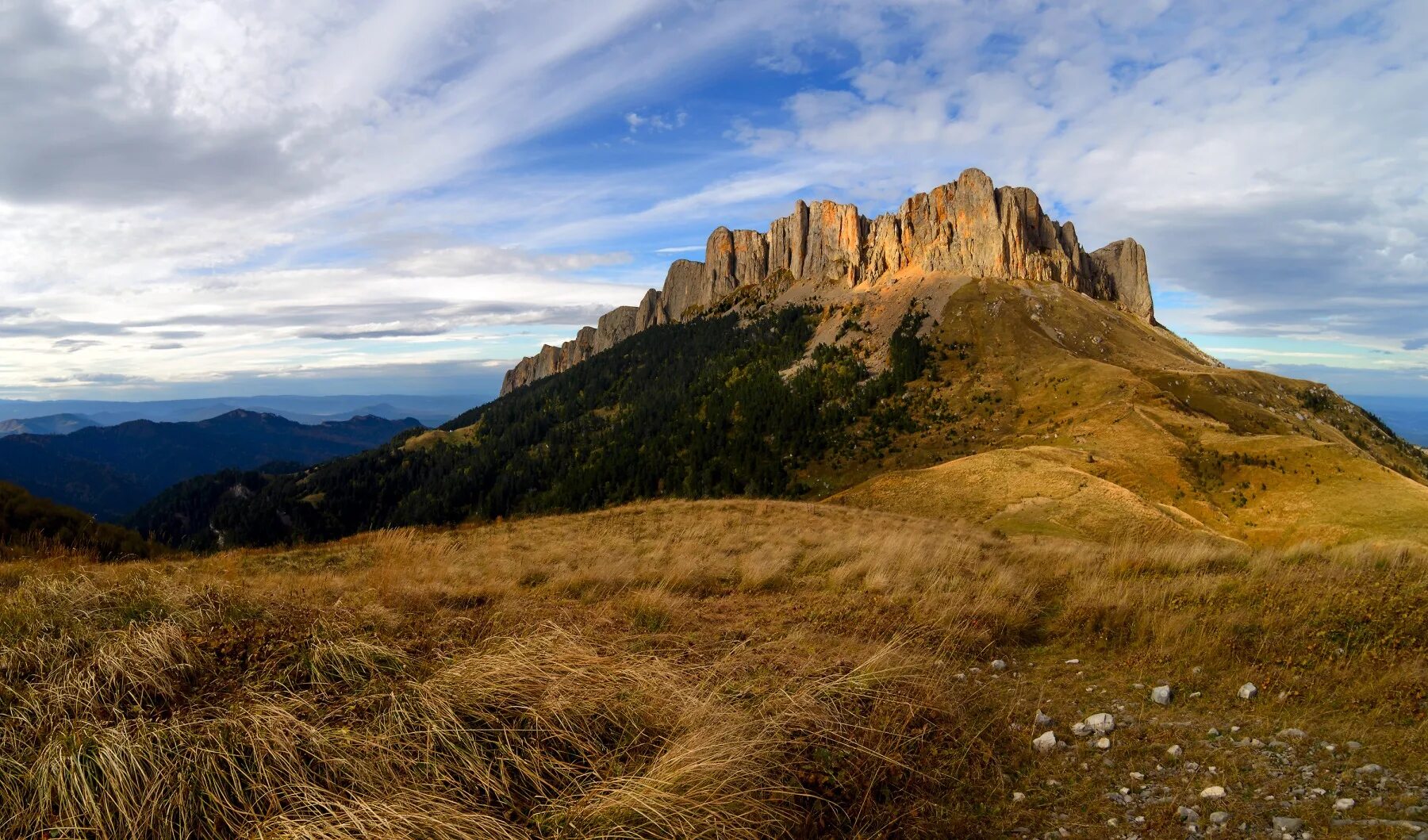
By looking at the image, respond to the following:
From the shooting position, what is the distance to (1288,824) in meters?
3.38

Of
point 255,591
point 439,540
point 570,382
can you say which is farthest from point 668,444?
point 255,591

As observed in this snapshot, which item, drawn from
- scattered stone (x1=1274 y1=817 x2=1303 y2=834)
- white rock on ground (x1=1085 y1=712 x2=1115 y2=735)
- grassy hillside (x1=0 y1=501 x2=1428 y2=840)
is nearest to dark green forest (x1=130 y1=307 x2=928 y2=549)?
grassy hillside (x1=0 y1=501 x2=1428 y2=840)

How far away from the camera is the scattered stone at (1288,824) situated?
3.35 m

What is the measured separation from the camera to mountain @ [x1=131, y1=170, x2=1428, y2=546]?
34.0 meters

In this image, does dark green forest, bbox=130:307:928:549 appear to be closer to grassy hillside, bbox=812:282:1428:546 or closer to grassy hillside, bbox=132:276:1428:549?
grassy hillside, bbox=132:276:1428:549

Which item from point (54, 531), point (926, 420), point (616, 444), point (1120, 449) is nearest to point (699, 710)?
point (54, 531)

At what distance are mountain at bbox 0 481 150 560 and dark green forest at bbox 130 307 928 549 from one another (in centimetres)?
5507

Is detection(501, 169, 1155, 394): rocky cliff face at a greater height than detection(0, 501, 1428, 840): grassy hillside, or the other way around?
detection(501, 169, 1155, 394): rocky cliff face

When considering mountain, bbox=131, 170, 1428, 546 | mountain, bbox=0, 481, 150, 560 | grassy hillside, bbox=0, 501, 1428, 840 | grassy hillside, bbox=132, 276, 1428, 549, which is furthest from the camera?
mountain, bbox=131, 170, 1428, 546

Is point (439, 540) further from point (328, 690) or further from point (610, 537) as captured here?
point (328, 690)

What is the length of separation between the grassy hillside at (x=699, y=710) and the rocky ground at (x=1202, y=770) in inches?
0.8

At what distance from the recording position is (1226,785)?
3840mm

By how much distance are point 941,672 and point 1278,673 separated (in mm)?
2746

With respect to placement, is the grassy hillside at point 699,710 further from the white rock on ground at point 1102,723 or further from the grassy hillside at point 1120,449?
the grassy hillside at point 1120,449
